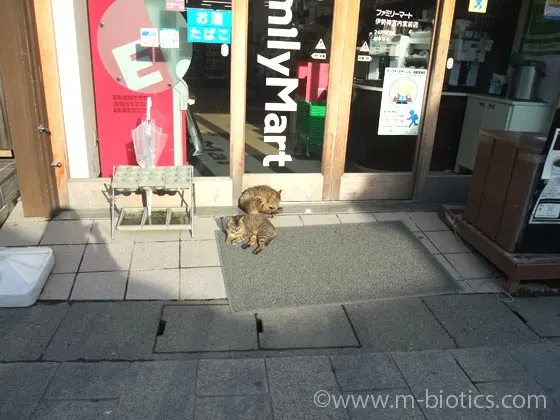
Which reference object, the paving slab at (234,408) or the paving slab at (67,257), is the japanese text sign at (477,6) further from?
the paving slab at (67,257)

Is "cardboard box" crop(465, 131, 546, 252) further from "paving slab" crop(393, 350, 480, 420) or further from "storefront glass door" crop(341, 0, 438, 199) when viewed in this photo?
"paving slab" crop(393, 350, 480, 420)

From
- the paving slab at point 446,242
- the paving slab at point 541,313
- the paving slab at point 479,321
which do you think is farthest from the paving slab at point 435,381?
the paving slab at point 446,242

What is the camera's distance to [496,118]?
4996 mm

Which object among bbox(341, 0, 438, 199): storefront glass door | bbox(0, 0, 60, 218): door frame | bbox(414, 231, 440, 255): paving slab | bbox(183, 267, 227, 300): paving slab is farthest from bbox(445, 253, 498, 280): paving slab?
bbox(0, 0, 60, 218): door frame

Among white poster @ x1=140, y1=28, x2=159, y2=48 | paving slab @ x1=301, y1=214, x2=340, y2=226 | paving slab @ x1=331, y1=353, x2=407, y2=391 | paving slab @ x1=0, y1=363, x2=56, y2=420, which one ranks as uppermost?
white poster @ x1=140, y1=28, x2=159, y2=48

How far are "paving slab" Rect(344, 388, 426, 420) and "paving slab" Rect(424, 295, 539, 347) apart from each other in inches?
28.1

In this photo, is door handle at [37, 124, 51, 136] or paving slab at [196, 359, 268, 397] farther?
door handle at [37, 124, 51, 136]

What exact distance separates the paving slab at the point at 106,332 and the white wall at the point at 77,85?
72.2 inches

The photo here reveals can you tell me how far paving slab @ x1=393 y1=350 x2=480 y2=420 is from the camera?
2344 mm

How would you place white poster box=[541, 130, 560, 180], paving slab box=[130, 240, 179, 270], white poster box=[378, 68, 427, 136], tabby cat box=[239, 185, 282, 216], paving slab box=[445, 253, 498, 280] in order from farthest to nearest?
white poster box=[378, 68, 427, 136] < tabby cat box=[239, 185, 282, 216] < paving slab box=[445, 253, 498, 280] < paving slab box=[130, 240, 179, 270] < white poster box=[541, 130, 560, 180]

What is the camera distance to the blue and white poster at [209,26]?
413 cm

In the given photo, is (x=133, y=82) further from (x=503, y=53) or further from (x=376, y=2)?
(x=503, y=53)

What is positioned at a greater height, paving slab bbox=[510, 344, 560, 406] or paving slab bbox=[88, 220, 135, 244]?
paving slab bbox=[88, 220, 135, 244]

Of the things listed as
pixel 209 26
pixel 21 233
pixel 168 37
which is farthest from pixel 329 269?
pixel 21 233
